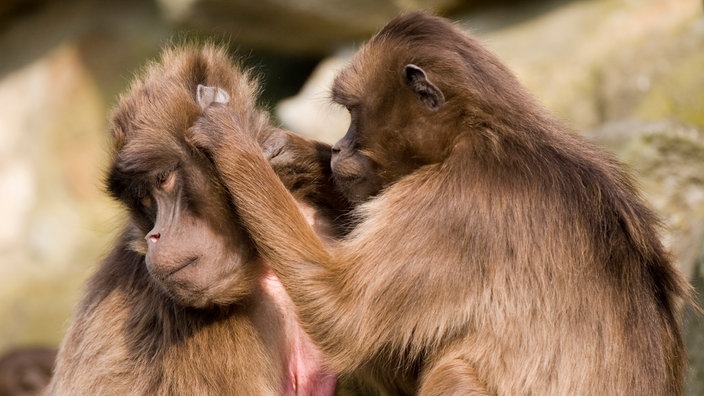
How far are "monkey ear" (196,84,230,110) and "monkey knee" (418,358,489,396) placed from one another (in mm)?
1485

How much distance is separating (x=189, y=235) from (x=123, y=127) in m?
0.59

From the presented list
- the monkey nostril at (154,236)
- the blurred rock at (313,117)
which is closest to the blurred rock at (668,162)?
the blurred rock at (313,117)

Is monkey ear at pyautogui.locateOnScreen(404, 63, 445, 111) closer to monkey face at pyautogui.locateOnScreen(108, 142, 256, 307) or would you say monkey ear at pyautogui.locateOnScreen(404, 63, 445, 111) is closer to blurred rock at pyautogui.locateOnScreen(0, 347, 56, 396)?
monkey face at pyautogui.locateOnScreen(108, 142, 256, 307)

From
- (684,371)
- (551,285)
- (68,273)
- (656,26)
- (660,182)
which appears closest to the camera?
(551,285)

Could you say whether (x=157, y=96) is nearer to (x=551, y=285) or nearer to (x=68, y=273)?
(x=551, y=285)

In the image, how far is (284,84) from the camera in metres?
13.3

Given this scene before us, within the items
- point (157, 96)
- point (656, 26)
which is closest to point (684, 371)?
point (157, 96)

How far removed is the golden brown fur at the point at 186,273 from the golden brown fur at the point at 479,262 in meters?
0.20

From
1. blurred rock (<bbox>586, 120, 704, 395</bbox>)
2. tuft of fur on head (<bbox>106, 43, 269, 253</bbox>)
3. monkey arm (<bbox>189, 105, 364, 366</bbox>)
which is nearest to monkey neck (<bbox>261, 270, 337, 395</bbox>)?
monkey arm (<bbox>189, 105, 364, 366</bbox>)

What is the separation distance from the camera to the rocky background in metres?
7.74

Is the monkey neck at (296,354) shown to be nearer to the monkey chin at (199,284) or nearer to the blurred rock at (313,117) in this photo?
the monkey chin at (199,284)

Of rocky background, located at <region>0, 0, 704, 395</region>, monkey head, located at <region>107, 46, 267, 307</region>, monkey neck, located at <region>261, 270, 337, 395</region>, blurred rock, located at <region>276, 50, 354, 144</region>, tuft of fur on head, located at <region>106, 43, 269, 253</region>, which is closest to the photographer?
monkey head, located at <region>107, 46, 267, 307</region>

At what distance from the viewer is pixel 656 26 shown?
9992 mm

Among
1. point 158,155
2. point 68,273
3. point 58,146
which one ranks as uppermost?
point 158,155
